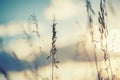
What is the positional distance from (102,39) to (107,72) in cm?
99

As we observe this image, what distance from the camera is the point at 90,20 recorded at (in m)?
9.45

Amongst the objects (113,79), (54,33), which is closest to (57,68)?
(54,33)

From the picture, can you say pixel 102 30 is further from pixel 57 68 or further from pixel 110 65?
pixel 57 68

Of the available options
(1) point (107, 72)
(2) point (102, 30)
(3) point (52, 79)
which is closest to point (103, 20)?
(2) point (102, 30)

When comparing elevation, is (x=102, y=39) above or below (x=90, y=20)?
below

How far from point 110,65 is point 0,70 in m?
3.15

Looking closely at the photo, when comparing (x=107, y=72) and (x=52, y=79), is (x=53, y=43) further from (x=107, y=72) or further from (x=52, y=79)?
(x=107, y=72)

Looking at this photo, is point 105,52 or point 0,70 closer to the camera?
point 0,70

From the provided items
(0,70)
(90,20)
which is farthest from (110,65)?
(0,70)

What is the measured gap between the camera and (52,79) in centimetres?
905

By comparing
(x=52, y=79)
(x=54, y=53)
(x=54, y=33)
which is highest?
(x=54, y=33)

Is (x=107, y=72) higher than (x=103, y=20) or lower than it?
lower

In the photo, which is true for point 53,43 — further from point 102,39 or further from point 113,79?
point 113,79

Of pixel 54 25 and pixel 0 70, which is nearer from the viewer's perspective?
pixel 0 70
